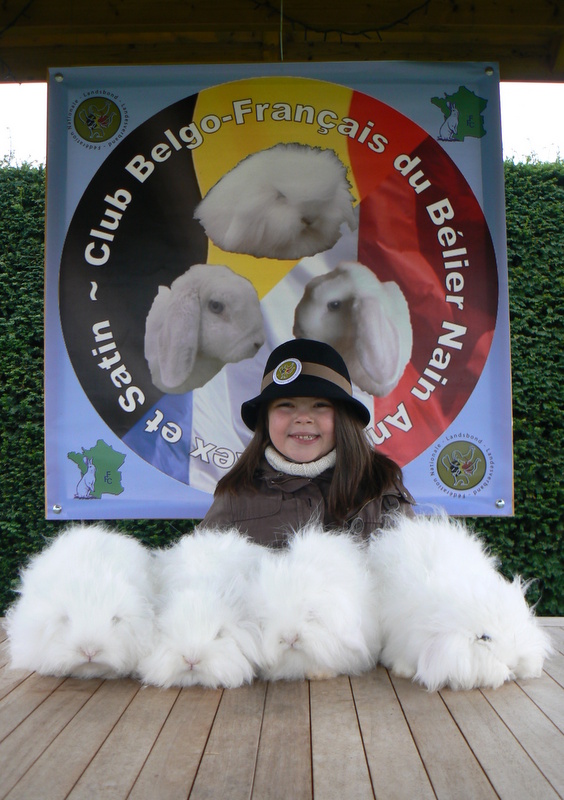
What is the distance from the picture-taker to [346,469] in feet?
9.36

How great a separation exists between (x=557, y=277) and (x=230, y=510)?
251cm

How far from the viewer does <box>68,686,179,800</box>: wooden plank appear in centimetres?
142

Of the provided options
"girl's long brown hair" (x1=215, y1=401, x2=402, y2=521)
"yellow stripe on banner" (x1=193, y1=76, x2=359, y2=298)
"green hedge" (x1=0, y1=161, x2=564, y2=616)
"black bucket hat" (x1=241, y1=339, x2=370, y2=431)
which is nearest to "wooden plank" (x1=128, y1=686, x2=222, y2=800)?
"girl's long brown hair" (x1=215, y1=401, x2=402, y2=521)

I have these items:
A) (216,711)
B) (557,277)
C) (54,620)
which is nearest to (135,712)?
(216,711)

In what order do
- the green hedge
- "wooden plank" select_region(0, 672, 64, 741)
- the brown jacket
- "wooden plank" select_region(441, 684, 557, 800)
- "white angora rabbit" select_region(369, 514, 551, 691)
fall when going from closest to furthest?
"wooden plank" select_region(441, 684, 557, 800), "wooden plank" select_region(0, 672, 64, 741), "white angora rabbit" select_region(369, 514, 551, 691), the brown jacket, the green hedge

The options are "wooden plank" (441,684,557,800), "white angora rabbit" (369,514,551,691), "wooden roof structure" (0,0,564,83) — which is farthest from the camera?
"wooden roof structure" (0,0,564,83)

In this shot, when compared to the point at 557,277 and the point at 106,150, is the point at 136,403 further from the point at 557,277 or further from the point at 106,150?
the point at 557,277

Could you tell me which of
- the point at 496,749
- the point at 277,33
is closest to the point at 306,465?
the point at 496,749

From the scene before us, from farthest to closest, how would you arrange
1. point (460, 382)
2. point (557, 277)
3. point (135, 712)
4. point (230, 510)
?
1. point (557, 277)
2. point (460, 382)
3. point (230, 510)
4. point (135, 712)

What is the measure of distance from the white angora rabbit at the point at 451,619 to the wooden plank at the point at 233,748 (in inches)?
14.7

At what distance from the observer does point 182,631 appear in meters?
1.95

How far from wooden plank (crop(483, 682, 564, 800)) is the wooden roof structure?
2.83 metres

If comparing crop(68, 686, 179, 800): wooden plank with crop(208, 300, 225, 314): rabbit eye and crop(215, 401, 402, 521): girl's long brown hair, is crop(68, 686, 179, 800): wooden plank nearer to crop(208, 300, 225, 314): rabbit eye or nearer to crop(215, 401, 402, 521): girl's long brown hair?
crop(215, 401, 402, 521): girl's long brown hair

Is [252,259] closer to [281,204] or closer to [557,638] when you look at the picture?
[281,204]
